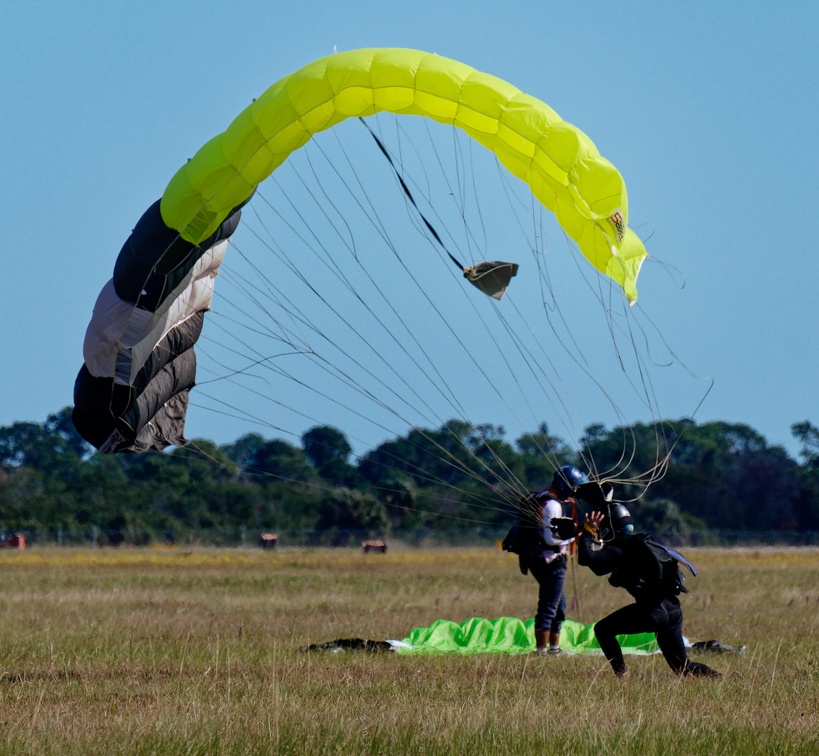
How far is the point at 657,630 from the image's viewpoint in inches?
355

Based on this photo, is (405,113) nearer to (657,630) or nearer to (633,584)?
(633,584)

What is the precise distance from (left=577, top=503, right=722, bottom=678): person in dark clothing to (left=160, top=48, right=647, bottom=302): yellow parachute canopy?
5.53ft

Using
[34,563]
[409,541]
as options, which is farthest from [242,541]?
[34,563]

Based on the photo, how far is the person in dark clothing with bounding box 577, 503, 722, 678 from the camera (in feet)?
29.5

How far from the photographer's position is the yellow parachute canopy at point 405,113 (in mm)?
8492

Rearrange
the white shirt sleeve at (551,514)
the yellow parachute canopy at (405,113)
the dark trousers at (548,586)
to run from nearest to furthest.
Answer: the yellow parachute canopy at (405,113) → the white shirt sleeve at (551,514) → the dark trousers at (548,586)

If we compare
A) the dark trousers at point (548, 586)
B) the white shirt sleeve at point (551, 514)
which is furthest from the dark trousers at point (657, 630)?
the dark trousers at point (548, 586)

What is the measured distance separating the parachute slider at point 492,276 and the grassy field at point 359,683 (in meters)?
2.65

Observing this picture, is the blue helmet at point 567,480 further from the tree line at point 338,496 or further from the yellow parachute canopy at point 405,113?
the tree line at point 338,496

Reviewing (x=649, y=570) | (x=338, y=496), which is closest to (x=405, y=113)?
(x=649, y=570)

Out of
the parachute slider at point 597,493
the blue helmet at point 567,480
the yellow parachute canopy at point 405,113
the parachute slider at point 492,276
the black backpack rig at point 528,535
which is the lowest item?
the black backpack rig at point 528,535

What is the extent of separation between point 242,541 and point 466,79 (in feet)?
125

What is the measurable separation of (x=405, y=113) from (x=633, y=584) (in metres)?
3.62

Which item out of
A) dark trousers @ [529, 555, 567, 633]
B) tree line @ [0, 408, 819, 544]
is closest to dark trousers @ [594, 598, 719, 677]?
dark trousers @ [529, 555, 567, 633]
